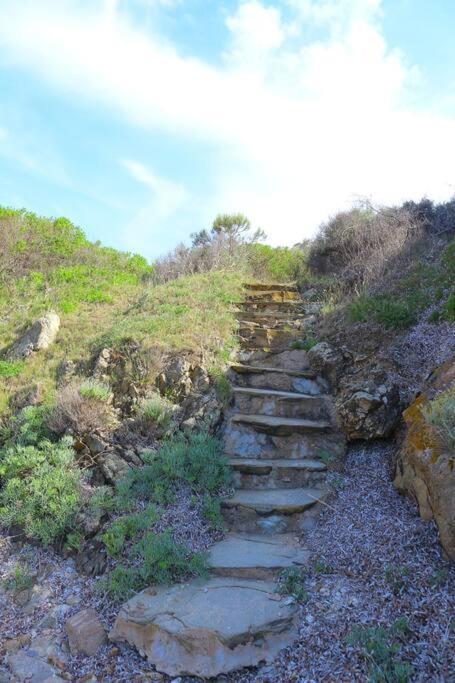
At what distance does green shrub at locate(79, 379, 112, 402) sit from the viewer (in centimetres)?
560

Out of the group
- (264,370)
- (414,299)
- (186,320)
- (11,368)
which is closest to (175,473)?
(264,370)

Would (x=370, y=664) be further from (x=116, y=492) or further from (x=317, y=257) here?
(x=317, y=257)

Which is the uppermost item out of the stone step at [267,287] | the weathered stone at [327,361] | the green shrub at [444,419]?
the stone step at [267,287]

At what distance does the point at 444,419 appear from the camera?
11.3 ft

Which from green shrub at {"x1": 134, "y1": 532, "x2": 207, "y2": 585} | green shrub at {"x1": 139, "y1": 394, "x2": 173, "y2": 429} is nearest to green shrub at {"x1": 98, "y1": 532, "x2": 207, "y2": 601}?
green shrub at {"x1": 134, "y1": 532, "x2": 207, "y2": 585}

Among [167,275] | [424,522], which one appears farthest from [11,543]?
[167,275]

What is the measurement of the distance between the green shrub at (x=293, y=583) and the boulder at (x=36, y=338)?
5.43 meters

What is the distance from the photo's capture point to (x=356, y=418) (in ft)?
16.5

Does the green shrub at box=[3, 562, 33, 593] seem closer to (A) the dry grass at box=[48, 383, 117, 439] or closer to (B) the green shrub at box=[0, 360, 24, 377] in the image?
(A) the dry grass at box=[48, 383, 117, 439]

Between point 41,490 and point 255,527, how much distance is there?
2.14 metres

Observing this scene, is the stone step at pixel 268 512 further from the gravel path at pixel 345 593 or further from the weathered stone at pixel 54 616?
the weathered stone at pixel 54 616

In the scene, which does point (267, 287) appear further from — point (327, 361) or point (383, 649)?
point (383, 649)

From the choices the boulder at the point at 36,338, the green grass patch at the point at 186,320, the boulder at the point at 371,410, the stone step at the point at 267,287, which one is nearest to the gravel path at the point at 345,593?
the boulder at the point at 371,410

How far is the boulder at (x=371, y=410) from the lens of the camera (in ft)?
16.2
